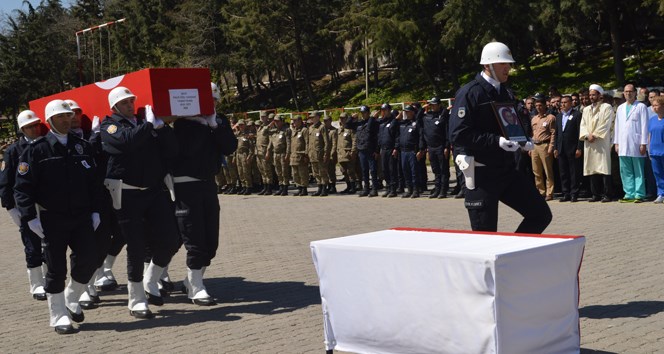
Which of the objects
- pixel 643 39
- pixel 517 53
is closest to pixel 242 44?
pixel 517 53

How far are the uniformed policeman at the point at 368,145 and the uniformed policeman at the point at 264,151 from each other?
3561 millimetres

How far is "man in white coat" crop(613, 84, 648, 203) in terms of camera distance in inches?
582

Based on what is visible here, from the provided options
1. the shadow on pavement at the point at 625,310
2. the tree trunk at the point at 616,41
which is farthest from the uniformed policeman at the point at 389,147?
the tree trunk at the point at 616,41

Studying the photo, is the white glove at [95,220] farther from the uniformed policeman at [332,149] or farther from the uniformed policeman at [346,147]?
the uniformed policeman at [332,149]

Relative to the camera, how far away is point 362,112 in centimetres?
2023

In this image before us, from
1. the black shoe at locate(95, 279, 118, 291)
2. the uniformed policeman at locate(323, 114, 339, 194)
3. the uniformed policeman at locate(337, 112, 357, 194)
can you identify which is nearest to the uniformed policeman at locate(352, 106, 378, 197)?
the uniformed policeman at locate(337, 112, 357, 194)

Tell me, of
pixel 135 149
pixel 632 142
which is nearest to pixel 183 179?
pixel 135 149

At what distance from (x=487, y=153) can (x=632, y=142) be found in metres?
8.56

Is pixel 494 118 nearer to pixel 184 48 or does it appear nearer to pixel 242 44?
pixel 242 44

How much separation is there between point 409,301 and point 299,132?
16522mm

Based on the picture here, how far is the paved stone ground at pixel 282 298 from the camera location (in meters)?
6.88

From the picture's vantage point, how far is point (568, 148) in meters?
15.8

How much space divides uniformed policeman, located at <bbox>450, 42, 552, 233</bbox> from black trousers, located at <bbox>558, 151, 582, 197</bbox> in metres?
8.79

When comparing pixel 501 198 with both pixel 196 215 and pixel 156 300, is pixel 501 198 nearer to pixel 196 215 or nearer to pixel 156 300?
pixel 196 215
